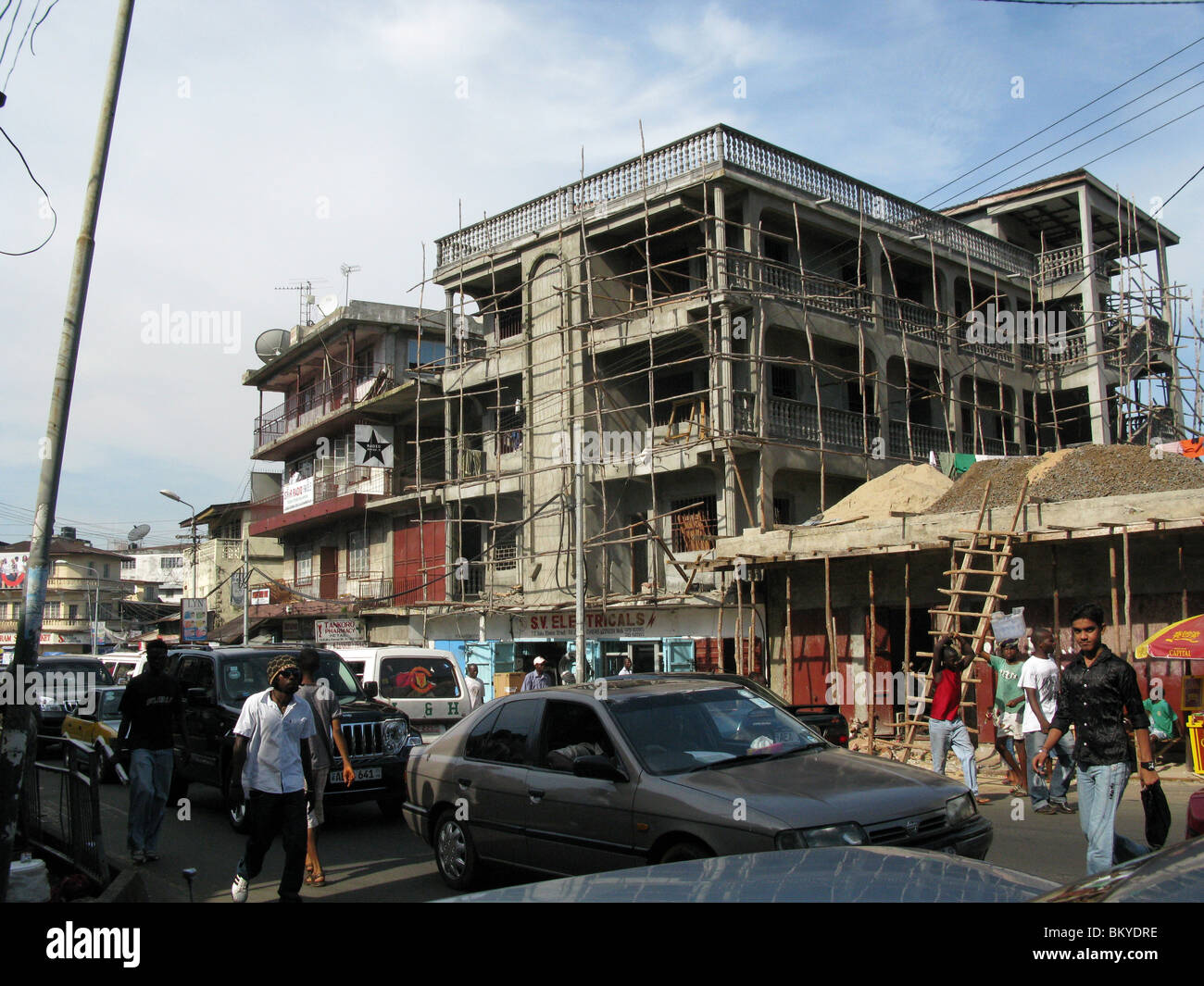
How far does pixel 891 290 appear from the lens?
27766 mm

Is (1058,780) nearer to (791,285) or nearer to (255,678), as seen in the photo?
(255,678)

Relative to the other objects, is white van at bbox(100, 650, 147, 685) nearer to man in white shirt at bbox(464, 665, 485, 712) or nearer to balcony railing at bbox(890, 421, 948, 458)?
man in white shirt at bbox(464, 665, 485, 712)

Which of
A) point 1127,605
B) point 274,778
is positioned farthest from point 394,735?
point 1127,605

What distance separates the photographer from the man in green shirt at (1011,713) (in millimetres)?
12031

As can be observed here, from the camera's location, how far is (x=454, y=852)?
7.67m

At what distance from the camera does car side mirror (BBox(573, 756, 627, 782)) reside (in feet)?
20.6

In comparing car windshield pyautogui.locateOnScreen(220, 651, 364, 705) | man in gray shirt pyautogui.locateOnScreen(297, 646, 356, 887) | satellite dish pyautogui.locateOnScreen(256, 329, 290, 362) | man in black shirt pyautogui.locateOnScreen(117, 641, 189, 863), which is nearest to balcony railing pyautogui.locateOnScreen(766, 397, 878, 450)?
car windshield pyautogui.locateOnScreen(220, 651, 364, 705)

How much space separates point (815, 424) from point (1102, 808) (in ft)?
62.9

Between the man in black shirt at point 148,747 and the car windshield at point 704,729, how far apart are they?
4.68 metres

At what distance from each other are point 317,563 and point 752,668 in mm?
24040

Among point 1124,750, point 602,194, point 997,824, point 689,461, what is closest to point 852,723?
point 689,461

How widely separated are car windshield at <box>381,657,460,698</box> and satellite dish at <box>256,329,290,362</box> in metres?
31.8

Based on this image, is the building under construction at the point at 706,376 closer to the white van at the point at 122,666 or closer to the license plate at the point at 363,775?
the white van at the point at 122,666

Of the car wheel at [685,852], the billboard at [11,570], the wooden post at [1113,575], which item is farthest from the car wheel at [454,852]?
the billboard at [11,570]
